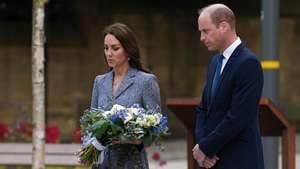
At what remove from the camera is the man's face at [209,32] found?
5.00 meters

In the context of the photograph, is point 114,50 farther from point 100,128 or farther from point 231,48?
point 231,48

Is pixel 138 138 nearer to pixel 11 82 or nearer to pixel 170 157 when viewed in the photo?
pixel 170 157

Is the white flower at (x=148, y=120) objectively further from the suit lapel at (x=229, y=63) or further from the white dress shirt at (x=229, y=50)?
the white dress shirt at (x=229, y=50)

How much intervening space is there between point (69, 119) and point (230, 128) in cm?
1582

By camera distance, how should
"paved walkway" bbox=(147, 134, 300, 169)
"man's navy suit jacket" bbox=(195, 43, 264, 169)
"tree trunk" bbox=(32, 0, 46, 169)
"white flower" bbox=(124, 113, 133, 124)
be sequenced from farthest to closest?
1. "paved walkway" bbox=(147, 134, 300, 169)
2. "tree trunk" bbox=(32, 0, 46, 169)
3. "white flower" bbox=(124, 113, 133, 124)
4. "man's navy suit jacket" bbox=(195, 43, 264, 169)

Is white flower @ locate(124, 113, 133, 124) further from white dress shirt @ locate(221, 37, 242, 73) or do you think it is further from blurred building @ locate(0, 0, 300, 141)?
blurred building @ locate(0, 0, 300, 141)

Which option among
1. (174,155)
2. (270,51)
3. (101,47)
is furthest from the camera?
(101,47)

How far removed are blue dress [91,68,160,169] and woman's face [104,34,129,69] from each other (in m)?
0.12

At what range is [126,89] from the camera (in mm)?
5535

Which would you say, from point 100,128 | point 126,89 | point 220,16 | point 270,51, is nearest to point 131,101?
point 126,89

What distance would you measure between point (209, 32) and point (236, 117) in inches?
19.8

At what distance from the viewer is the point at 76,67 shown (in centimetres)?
2102

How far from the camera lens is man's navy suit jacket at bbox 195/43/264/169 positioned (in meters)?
4.93

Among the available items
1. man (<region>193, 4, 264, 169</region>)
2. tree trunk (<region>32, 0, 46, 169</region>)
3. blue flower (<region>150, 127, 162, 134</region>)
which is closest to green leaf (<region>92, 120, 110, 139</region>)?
blue flower (<region>150, 127, 162, 134</region>)
